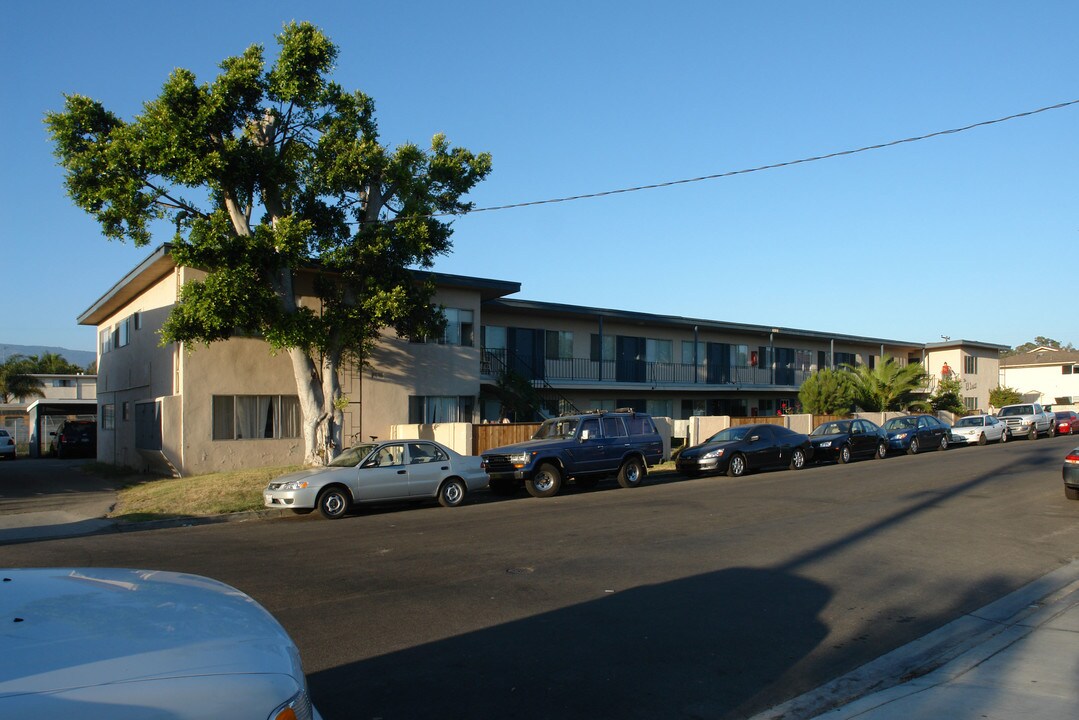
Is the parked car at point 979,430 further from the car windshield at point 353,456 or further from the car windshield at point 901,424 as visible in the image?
the car windshield at point 353,456

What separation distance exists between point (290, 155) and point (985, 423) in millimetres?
31344

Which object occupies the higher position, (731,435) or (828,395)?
(828,395)

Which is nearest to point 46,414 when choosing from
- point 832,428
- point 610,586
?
point 832,428

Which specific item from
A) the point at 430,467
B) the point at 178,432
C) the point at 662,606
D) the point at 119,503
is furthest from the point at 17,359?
the point at 662,606

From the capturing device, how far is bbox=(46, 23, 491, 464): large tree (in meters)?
18.4

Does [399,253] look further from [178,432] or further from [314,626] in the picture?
[314,626]

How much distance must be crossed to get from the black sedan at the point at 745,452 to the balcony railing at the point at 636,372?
962 centimetres

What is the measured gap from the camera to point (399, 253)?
21.1 m

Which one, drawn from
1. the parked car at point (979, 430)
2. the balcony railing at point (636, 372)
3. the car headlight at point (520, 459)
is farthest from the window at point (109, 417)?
the parked car at point (979, 430)

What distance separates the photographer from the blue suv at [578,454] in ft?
60.7

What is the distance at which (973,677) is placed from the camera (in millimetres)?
6262

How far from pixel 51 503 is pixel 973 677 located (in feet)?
59.6

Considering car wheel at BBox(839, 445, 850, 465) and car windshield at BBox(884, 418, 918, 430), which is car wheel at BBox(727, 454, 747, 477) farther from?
car windshield at BBox(884, 418, 918, 430)

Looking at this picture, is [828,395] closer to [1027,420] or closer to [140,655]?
[1027,420]
